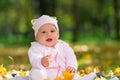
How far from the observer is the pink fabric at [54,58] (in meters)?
6.14

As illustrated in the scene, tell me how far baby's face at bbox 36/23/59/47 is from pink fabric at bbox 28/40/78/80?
0.18 ft

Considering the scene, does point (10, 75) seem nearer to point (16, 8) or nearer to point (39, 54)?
point (39, 54)

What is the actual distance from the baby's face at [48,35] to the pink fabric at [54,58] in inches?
2.2

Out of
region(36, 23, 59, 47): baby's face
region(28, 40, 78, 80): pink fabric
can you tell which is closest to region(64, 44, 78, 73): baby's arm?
region(28, 40, 78, 80): pink fabric

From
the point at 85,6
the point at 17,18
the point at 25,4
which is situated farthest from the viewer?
the point at 17,18

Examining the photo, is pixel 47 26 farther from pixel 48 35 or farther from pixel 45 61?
pixel 45 61

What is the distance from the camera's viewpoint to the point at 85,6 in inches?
1886

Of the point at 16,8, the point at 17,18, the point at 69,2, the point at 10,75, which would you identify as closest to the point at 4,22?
Result: the point at 17,18

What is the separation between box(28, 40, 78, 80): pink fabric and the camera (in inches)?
242

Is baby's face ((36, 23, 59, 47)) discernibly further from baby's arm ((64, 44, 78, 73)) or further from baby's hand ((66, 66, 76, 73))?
baby's hand ((66, 66, 76, 73))

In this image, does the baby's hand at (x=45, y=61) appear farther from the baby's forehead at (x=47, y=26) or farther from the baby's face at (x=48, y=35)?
the baby's forehead at (x=47, y=26)

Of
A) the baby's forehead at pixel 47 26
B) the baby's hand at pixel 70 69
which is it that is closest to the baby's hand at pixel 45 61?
the baby's hand at pixel 70 69

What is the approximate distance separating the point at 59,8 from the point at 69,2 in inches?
317

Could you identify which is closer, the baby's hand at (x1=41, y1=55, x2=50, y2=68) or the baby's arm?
→ the baby's hand at (x1=41, y1=55, x2=50, y2=68)
